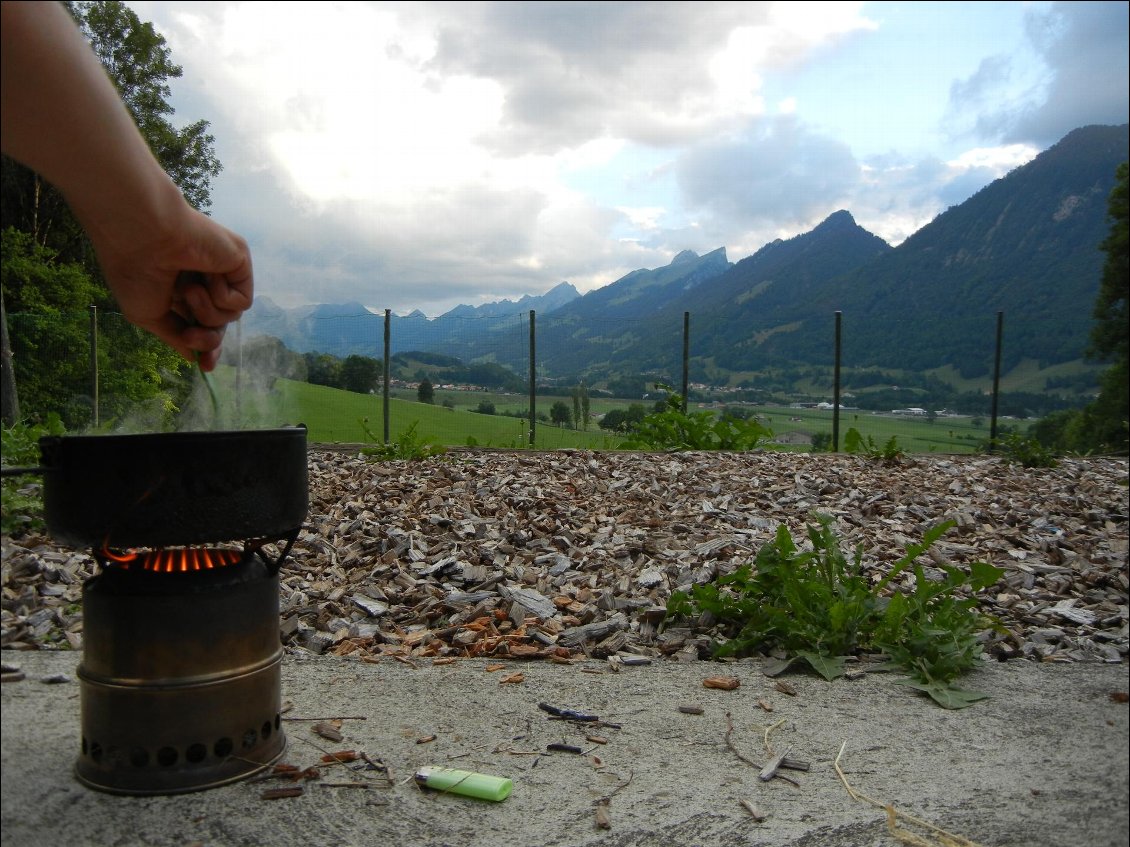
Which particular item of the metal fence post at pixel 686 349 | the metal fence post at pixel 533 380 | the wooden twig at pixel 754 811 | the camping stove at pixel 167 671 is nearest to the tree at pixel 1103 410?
the wooden twig at pixel 754 811

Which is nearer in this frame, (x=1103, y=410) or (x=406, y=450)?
(x=406, y=450)

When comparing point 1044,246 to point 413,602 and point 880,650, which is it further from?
point 413,602

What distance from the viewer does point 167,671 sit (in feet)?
5.77

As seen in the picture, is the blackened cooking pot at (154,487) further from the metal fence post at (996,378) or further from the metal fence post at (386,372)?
the metal fence post at (996,378)

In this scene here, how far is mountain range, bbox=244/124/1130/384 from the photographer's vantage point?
151 inches

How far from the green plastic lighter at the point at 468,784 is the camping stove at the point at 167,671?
41cm

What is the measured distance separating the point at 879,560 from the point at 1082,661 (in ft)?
3.83

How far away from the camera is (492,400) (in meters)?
10.3

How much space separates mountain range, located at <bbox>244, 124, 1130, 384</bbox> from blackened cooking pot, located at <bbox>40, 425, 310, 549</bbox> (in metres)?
0.26

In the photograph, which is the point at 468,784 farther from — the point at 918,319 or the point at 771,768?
the point at 918,319

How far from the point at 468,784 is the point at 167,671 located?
2.36 ft

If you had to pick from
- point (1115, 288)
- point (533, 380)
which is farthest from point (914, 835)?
point (533, 380)

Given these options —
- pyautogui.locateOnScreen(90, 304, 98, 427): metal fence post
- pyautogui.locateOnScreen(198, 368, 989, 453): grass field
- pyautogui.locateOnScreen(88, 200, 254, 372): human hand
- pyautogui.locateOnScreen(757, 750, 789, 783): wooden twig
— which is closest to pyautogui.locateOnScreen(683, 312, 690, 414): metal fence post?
pyautogui.locateOnScreen(198, 368, 989, 453): grass field

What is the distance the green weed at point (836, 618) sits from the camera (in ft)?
9.31
